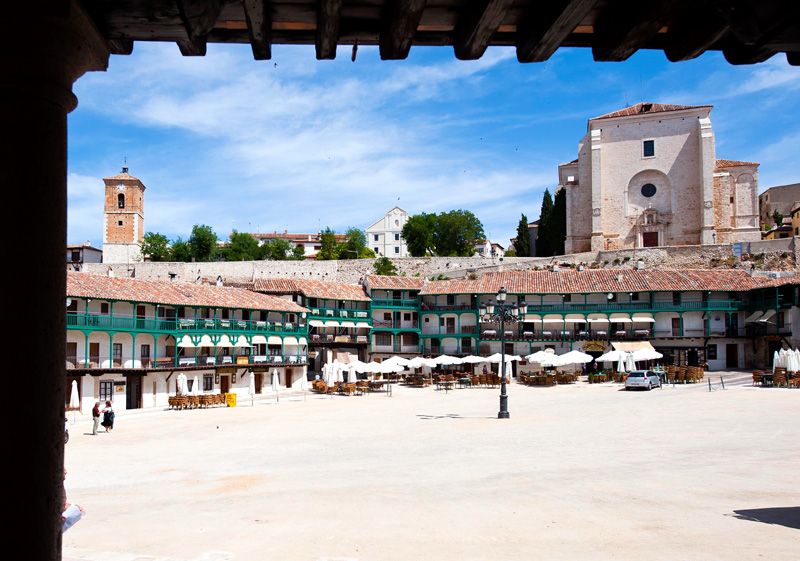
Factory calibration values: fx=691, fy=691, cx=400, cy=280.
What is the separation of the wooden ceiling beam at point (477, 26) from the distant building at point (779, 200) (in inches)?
4090

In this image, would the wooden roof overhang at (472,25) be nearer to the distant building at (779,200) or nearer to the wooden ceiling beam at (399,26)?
the wooden ceiling beam at (399,26)

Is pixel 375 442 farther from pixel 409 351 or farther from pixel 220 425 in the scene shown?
pixel 409 351

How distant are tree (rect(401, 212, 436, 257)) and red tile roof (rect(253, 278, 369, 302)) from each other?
33.7 metres

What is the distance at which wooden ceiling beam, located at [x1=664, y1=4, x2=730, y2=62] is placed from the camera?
4379 mm

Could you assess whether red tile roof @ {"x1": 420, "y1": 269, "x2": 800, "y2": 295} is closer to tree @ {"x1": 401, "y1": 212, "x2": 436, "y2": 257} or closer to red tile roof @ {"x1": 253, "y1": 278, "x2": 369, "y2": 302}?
red tile roof @ {"x1": 253, "y1": 278, "x2": 369, "y2": 302}

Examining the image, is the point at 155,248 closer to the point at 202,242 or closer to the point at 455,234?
the point at 202,242

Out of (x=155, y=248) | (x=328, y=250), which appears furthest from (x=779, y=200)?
(x=155, y=248)

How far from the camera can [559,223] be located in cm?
8119

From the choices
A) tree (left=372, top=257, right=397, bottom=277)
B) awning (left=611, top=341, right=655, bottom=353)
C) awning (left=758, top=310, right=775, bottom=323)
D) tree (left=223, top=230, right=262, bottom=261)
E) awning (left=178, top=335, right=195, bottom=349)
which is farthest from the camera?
tree (left=223, top=230, right=262, bottom=261)

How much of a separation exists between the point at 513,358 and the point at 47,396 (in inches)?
2037

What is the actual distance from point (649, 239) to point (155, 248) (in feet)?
208

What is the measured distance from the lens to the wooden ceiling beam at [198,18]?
4043 mm

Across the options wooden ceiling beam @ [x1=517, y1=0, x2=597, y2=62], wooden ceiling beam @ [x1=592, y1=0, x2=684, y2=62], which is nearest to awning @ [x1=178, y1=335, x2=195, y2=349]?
wooden ceiling beam @ [x1=517, y1=0, x2=597, y2=62]

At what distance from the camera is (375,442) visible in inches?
820
